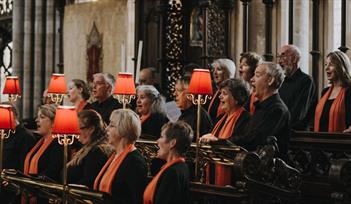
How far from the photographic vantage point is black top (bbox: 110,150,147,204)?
5.46 m

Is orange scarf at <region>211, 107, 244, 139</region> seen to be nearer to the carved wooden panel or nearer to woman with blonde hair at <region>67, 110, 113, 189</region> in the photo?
woman with blonde hair at <region>67, 110, 113, 189</region>

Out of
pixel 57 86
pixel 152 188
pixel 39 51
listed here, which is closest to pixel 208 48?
pixel 57 86

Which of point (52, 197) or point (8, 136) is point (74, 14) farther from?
point (52, 197)

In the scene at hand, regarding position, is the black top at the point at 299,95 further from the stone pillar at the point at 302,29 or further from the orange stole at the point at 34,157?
the stone pillar at the point at 302,29

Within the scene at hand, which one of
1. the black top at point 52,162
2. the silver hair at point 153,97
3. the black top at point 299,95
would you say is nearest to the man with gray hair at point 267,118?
the black top at point 299,95

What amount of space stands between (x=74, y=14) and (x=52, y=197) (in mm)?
7220

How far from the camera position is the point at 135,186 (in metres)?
5.46

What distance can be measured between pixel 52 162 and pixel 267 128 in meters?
2.06

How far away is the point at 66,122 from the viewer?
586 centimetres

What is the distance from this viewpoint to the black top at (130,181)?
17.9ft

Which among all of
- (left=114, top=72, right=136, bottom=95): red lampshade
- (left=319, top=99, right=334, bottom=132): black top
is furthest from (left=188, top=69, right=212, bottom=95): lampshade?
(left=114, top=72, right=136, bottom=95): red lampshade

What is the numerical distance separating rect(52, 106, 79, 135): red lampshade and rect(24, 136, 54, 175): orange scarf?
125 cm

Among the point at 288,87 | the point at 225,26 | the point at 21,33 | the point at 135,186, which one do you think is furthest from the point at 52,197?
the point at 21,33

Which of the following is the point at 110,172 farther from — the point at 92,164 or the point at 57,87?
the point at 57,87
